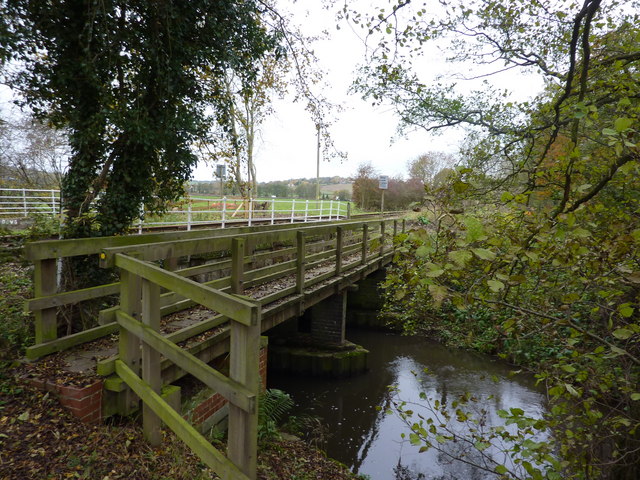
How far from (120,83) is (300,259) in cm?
353

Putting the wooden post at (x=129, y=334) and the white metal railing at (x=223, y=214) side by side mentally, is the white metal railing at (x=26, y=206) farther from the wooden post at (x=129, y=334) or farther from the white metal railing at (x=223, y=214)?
the wooden post at (x=129, y=334)

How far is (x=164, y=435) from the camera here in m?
3.01

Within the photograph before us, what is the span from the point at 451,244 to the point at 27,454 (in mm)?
3276

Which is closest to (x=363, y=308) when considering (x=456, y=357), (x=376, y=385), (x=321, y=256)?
(x=456, y=357)

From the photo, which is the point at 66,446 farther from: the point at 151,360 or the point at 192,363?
the point at 192,363

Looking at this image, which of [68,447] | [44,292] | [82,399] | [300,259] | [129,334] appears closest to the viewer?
[68,447]

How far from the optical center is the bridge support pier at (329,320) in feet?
33.3

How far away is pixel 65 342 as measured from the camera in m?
3.46

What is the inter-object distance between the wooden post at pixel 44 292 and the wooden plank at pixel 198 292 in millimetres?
818

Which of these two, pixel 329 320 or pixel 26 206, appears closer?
pixel 329 320

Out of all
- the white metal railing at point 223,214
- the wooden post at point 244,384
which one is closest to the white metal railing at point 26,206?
the white metal railing at point 223,214

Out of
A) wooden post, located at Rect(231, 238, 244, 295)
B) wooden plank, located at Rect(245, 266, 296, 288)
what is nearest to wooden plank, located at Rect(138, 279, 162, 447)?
wooden post, located at Rect(231, 238, 244, 295)

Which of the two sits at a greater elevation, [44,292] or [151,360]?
[44,292]

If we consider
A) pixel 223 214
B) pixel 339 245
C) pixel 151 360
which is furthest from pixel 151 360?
pixel 223 214
